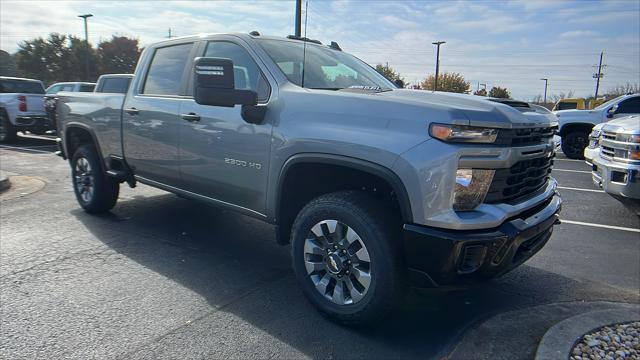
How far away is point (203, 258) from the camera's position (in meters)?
4.36

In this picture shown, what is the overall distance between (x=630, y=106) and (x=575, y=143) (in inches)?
70.2

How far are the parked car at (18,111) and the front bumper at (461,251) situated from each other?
14.0 metres

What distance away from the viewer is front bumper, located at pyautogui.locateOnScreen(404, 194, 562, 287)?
2.58 meters

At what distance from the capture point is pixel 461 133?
2.58 m

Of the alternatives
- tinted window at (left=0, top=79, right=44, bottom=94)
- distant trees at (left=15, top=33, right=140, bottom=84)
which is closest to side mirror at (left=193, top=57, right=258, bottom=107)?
tinted window at (left=0, top=79, right=44, bottom=94)

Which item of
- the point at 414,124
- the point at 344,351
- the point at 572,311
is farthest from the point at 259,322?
the point at 572,311

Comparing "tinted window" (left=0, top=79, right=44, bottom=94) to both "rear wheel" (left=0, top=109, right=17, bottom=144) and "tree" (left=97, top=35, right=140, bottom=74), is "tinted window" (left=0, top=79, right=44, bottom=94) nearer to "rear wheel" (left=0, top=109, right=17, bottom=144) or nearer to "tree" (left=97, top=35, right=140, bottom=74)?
"rear wheel" (left=0, top=109, right=17, bottom=144)

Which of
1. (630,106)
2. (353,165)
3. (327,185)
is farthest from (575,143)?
(353,165)

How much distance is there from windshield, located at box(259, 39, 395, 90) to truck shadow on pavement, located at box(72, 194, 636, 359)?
5.55 feet

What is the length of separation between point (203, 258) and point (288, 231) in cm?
121

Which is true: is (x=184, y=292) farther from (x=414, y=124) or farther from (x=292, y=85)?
(x=414, y=124)

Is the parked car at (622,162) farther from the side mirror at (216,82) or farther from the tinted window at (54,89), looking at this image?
the tinted window at (54,89)

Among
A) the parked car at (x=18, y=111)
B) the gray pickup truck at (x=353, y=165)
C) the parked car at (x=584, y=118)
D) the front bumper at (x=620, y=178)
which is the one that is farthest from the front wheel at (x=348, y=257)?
the parked car at (x=18, y=111)

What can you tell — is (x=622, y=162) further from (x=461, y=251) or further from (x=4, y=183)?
(x=4, y=183)
